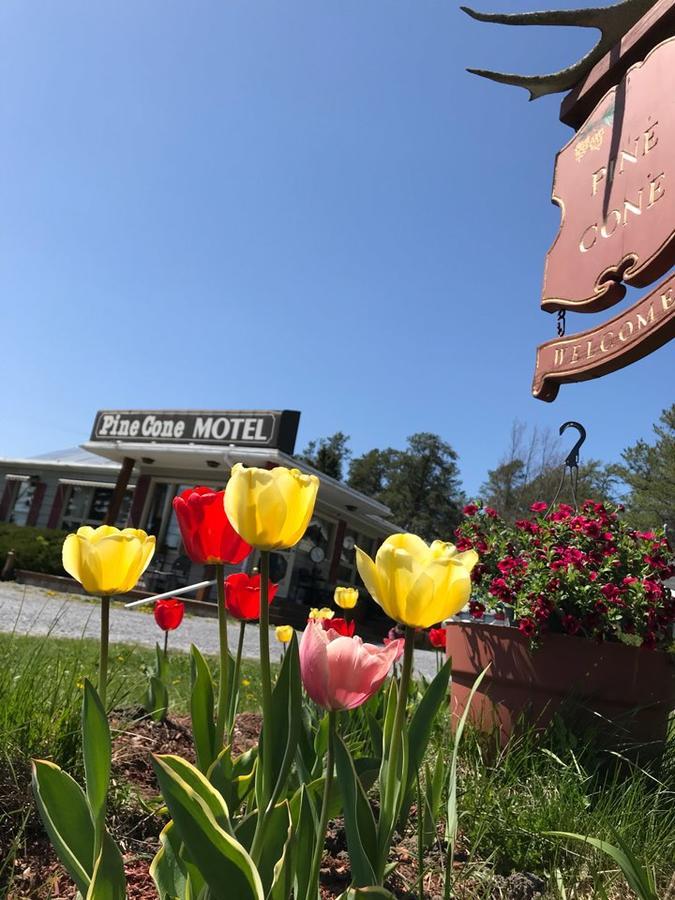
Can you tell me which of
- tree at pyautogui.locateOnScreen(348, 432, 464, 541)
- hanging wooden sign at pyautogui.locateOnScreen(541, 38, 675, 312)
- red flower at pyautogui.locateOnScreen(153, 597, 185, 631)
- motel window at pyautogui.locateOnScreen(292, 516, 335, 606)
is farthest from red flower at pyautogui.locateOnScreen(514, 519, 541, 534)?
tree at pyautogui.locateOnScreen(348, 432, 464, 541)

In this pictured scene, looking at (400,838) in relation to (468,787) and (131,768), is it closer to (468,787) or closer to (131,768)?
(468,787)

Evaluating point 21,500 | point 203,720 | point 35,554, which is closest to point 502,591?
point 203,720

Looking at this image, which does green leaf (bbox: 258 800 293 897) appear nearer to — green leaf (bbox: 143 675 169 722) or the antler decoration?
green leaf (bbox: 143 675 169 722)

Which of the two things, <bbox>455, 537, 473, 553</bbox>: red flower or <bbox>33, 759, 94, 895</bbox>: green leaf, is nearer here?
<bbox>33, 759, 94, 895</bbox>: green leaf

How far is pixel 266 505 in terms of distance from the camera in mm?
949

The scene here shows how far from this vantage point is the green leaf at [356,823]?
2.97ft

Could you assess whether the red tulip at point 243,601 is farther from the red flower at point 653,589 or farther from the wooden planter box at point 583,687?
the red flower at point 653,589

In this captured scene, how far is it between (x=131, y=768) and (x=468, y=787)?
40.8 inches

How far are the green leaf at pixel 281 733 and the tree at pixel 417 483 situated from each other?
131 ft

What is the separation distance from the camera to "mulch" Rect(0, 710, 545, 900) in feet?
4.65

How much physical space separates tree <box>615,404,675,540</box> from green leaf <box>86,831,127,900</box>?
22.5 m

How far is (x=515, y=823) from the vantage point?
5.78 feet

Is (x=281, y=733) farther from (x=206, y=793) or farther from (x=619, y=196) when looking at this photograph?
(x=619, y=196)

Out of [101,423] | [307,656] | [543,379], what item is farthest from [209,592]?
[307,656]
